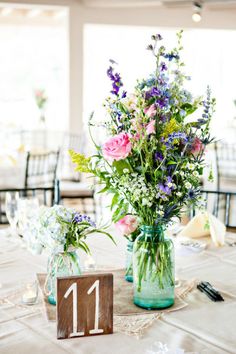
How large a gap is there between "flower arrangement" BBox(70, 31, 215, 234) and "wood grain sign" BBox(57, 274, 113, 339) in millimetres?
240

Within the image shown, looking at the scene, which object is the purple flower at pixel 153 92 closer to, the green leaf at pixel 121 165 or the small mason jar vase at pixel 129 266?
the green leaf at pixel 121 165

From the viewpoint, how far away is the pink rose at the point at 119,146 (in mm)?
1447

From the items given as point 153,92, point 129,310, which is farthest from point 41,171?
point 153,92

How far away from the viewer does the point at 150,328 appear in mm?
1447

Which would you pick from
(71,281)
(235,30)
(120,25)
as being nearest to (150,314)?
(71,281)

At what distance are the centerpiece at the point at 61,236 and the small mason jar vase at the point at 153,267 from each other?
134 mm

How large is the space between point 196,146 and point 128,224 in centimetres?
34

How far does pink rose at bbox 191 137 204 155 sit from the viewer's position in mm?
1495

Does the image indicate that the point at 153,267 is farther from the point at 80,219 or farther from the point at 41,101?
the point at 41,101

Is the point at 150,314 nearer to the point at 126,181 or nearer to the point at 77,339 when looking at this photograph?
the point at 77,339

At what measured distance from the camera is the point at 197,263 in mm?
2000

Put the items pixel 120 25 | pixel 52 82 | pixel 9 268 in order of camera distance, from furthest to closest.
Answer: pixel 52 82 → pixel 120 25 → pixel 9 268

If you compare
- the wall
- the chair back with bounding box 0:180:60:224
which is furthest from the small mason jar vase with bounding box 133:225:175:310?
the wall

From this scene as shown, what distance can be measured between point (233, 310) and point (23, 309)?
606 mm
